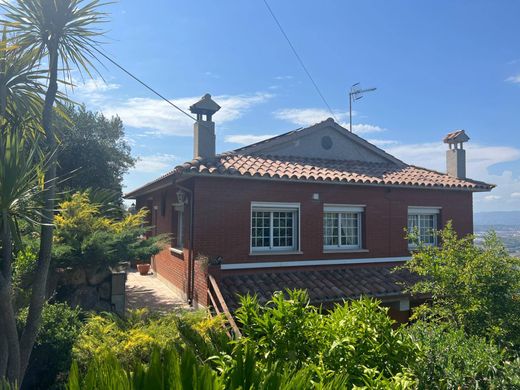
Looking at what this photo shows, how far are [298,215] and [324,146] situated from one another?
3832mm

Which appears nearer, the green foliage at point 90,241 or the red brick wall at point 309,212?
the green foliage at point 90,241

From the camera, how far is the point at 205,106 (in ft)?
37.3

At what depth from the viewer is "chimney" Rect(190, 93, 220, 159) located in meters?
11.0

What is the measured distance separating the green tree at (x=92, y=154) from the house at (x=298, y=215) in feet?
21.8

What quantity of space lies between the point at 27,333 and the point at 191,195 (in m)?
5.84

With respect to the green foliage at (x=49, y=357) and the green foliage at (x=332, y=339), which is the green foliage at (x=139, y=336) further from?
the green foliage at (x=332, y=339)

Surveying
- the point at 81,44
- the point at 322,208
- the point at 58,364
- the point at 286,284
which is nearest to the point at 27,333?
the point at 58,364

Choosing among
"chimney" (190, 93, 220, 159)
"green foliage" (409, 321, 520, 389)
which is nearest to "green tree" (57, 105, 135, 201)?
"chimney" (190, 93, 220, 159)

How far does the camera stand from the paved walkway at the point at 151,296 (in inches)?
404

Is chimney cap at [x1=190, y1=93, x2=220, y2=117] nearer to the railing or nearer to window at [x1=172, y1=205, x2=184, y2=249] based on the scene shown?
window at [x1=172, y1=205, x2=184, y2=249]

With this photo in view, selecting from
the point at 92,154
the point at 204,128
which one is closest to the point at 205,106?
the point at 204,128

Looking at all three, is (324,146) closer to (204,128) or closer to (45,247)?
(204,128)

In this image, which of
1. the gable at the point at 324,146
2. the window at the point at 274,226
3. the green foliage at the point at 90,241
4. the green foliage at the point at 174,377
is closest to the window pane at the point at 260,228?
the window at the point at 274,226

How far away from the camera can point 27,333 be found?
483cm
